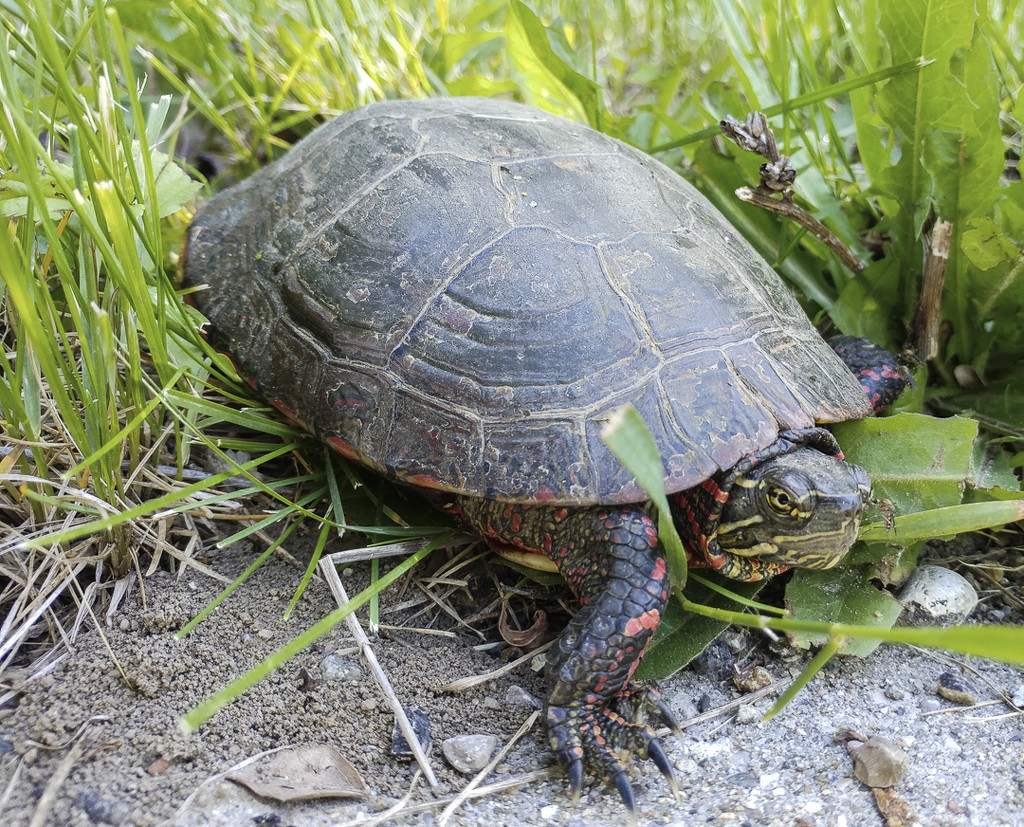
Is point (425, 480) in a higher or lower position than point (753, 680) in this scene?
higher

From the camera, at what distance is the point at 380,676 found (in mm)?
1782

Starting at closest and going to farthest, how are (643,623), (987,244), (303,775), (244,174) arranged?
(303,775)
(643,623)
(987,244)
(244,174)

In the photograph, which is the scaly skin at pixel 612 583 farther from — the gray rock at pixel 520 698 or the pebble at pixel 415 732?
the pebble at pixel 415 732

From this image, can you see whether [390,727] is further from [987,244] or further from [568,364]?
[987,244]

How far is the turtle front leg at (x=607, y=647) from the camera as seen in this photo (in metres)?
1.73

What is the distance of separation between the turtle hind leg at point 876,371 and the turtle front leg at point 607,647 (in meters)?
0.99

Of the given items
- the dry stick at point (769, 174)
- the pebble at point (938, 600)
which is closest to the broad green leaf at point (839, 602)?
the pebble at point (938, 600)

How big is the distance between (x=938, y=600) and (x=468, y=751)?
1.30 meters

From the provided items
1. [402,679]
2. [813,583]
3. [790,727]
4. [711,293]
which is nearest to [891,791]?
[790,727]

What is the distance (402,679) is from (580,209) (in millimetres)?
1378

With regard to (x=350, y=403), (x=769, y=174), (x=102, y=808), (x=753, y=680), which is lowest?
(x=753, y=680)

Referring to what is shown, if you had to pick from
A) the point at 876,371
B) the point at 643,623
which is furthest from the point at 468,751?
the point at 876,371

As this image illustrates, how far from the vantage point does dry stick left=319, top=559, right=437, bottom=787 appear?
168 cm

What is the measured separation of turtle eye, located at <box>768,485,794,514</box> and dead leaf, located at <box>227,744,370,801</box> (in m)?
1.12
